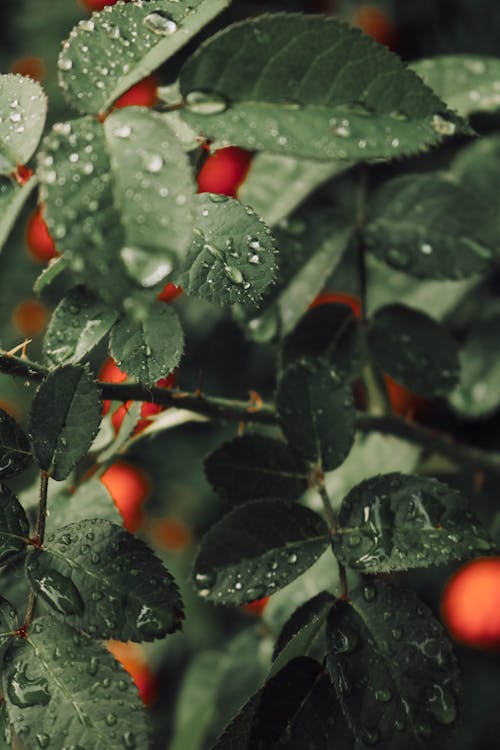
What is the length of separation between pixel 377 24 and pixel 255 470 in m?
1.01

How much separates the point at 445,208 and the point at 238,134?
416 mm

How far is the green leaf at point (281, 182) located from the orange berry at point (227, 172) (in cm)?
13

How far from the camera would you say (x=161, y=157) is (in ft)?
1.33

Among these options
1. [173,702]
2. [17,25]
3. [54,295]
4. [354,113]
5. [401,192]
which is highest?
[354,113]

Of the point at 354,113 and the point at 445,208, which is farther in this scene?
the point at 445,208

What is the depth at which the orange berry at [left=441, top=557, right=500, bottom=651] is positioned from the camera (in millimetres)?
1095

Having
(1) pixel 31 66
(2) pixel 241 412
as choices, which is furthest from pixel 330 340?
(1) pixel 31 66

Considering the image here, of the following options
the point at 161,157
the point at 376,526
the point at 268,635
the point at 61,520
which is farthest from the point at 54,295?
the point at 161,157

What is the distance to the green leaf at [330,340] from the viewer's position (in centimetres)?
85

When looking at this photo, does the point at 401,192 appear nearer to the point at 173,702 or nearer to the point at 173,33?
the point at 173,33

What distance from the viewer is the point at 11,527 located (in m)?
0.55

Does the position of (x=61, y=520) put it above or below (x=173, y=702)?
above

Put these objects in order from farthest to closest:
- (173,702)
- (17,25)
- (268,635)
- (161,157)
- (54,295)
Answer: (17,25) → (173,702) → (54,295) → (268,635) → (161,157)

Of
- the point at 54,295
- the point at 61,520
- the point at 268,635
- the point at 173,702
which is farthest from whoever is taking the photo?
the point at 173,702
